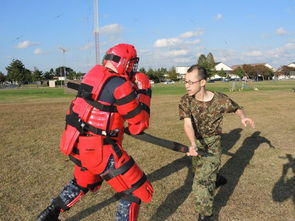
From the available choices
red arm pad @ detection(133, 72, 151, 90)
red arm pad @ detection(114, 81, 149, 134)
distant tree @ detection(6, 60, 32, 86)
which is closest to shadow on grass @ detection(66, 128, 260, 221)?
red arm pad @ detection(114, 81, 149, 134)

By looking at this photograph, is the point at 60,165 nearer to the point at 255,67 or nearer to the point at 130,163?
the point at 130,163

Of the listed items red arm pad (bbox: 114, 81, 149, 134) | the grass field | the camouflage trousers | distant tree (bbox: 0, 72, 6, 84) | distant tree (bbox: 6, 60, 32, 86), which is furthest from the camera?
distant tree (bbox: 0, 72, 6, 84)

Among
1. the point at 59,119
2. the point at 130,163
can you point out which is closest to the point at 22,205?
the point at 130,163

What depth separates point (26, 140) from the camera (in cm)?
957

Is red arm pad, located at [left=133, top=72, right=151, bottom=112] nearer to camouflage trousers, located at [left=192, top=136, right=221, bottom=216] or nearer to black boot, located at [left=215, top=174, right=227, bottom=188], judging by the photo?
camouflage trousers, located at [left=192, top=136, right=221, bottom=216]

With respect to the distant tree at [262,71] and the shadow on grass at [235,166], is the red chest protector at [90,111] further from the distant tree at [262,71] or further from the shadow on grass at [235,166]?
the distant tree at [262,71]

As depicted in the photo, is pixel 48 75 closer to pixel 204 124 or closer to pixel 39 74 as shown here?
pixel 39 74

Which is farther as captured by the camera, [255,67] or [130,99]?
[255,67]

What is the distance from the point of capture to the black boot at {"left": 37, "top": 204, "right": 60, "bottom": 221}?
12.1ft

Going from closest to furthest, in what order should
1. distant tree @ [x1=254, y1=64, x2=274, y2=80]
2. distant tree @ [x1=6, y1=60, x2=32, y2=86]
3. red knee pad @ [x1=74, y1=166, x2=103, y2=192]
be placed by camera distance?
red knee pad @ [x1=74, y1=166, x2=103, y2=192]
distant tree @ [x1=6, y1=60, x2=32, y2=86]
distant tree @ [x1=254, y1=64, x2=274, y2=80]

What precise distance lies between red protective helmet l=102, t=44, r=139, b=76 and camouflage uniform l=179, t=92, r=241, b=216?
1441mm

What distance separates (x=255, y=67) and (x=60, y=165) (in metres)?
142

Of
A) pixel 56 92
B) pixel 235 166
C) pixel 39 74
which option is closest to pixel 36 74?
pixel 39 74

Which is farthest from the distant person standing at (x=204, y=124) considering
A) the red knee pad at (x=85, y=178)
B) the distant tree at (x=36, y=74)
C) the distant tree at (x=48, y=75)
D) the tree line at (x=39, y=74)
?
the distant tree at (x=48, y=75)
